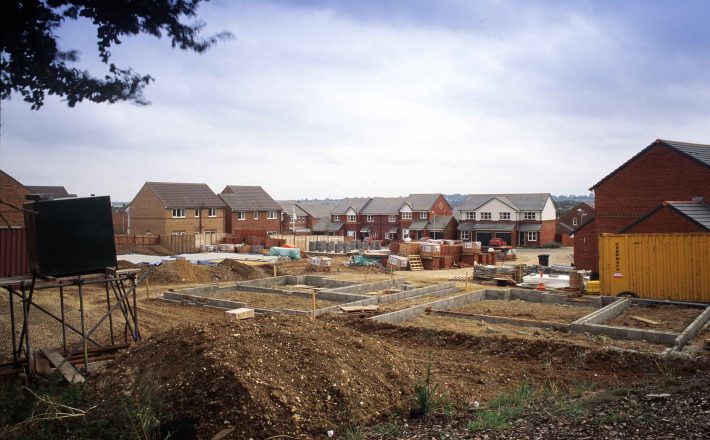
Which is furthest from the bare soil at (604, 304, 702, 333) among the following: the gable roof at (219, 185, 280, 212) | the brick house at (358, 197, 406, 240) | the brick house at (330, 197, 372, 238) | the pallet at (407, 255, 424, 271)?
the brick house at (330, 197, 372, 238)

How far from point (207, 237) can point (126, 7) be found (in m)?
43.2

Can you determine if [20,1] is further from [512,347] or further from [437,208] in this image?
[437,208]

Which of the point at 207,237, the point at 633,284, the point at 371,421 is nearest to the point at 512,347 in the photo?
the point at 371,421

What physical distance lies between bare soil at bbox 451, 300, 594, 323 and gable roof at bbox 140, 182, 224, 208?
120ft

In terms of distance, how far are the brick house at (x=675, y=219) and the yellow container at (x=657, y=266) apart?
7.03 feet

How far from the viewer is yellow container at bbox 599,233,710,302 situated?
56.9ft

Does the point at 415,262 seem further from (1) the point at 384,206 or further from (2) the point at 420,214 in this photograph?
(1) the point at 384,206

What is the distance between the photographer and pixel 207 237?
4791cm

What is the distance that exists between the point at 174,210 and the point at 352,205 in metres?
24.9

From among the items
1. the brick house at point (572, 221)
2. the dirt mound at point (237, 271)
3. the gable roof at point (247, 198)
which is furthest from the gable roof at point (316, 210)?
the dirt mound at point (237, 271)

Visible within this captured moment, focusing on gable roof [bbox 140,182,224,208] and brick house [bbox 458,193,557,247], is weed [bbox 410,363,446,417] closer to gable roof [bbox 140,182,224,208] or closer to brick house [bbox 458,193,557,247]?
gable roof [bbox 140,182,224,208]

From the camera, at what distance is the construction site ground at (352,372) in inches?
265

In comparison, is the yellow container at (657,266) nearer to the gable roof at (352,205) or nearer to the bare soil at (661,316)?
the bare soil at (661,316)

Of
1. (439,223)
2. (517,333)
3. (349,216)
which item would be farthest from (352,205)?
(517,333)
